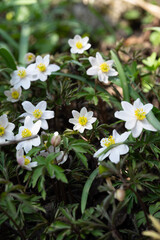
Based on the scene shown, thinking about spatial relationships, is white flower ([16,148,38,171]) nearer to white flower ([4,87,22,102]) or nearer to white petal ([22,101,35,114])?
white petal ([22,101,35,114])

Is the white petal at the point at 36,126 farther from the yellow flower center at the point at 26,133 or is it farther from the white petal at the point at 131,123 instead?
the white petal at the point at 131,123

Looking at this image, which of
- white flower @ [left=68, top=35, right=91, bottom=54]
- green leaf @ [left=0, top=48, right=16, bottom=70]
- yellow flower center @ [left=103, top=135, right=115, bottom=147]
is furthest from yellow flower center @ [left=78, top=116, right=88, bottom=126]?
green leaf @ [left=0, top=48, right=16, bottom=70]

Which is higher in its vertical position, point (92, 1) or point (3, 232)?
point (92, 1)

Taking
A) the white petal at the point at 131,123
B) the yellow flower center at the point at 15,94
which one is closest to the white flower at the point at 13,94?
the yellow flower center at the point at 15,94

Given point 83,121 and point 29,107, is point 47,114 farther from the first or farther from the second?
point 83,121

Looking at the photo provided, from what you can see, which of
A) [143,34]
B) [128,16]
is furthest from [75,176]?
[128,16]

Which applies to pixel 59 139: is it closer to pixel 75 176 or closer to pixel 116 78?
pixel 75 176
